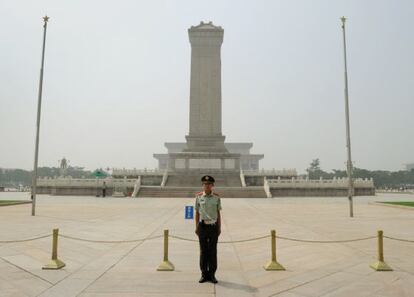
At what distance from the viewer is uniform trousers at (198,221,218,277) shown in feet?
21.9

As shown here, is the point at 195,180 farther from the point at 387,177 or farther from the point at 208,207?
the point at 387,177

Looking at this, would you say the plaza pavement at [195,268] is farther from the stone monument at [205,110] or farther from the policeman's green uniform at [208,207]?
the stone monument at [205,110]

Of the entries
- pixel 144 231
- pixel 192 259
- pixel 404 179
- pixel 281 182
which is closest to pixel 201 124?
pixel 281 182

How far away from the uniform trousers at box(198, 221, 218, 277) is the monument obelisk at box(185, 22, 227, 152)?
160ft

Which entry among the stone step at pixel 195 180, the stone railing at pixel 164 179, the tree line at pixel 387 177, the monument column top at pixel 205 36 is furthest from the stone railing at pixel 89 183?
the tree line at pixel 387 177

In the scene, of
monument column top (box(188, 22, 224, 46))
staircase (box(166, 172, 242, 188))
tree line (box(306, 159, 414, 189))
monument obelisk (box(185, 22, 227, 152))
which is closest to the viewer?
staircase (box(166, 172, 242, 188))

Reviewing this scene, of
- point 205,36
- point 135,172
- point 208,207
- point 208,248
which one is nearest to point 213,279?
point 208,248

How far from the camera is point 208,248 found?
269 inches

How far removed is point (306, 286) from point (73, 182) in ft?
136

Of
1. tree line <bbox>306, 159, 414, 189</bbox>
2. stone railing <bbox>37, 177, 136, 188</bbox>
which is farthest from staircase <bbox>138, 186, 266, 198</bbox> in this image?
tree line <bbox>306, 159, 414, 189</bbox>

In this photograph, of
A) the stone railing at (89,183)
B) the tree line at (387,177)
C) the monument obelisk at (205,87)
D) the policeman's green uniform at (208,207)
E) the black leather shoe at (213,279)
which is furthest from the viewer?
the tree line at (387,177)

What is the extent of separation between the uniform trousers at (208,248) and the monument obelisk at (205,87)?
4887 centimetres

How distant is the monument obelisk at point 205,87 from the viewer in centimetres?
5653

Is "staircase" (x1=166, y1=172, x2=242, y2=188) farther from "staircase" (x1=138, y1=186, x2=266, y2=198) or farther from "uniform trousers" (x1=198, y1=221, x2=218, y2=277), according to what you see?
"uniform trousers" (x1=198, y1=221, x2=218, y2=277)
